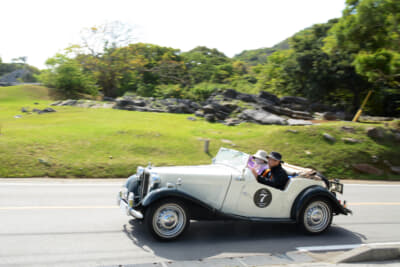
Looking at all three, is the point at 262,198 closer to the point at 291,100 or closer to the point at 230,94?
the point at 230,94

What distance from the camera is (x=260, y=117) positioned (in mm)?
23047

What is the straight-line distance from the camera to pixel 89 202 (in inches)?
296

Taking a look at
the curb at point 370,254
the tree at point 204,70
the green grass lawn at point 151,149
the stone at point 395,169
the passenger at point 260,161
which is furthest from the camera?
the tree at point 204,70

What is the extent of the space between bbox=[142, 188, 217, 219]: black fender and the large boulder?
701 inches

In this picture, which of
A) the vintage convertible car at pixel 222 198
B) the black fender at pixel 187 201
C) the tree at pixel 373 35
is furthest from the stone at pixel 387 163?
the black fender at pixel 187 201

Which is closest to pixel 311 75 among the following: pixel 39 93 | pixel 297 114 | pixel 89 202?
pixel 297 114

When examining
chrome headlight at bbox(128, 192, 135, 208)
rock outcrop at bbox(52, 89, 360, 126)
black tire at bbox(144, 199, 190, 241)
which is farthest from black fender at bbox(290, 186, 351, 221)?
rock outcrop at bbox(52, 89, 360, 126)

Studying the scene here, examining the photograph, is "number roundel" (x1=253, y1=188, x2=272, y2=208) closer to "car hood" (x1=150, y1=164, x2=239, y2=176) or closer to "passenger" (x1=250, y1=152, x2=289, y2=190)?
"passenger" (x1=250, y1=152, x2=289, y2=190)

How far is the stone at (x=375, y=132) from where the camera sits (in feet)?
55.0

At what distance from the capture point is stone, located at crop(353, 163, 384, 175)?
14.1 m

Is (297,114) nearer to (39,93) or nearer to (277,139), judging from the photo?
(277,139)

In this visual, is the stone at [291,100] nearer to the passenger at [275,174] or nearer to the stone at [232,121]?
the stone at [232,121]

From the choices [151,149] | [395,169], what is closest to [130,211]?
[151,149]

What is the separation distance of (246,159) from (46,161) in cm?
857
